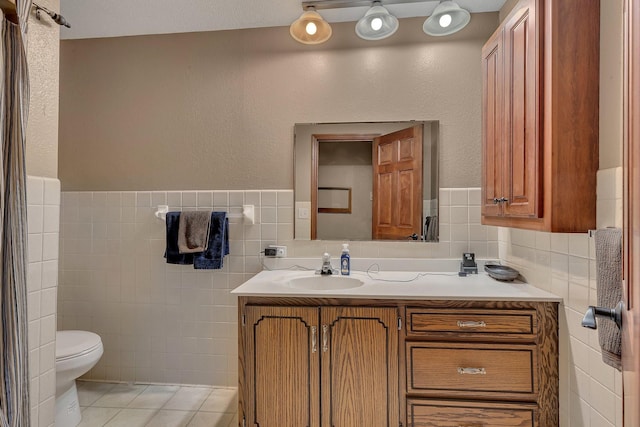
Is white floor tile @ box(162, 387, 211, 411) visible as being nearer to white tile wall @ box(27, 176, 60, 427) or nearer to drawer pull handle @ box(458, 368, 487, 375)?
white tile wall @ box(27, 176, 60, 427)

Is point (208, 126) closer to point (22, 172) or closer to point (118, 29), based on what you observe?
point (118, 29)

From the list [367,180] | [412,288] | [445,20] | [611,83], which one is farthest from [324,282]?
[445,20]

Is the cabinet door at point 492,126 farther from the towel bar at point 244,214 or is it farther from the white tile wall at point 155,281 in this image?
the towel bar at point 244,214

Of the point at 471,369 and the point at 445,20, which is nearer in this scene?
the point at 471,369

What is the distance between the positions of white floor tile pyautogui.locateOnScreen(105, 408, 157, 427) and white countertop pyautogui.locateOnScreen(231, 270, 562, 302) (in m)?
1.03

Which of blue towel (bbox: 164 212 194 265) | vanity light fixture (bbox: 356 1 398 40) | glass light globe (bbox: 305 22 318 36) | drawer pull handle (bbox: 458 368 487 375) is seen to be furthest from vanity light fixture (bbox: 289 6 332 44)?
drawer pull handle (bbox: 458 368 487 375)

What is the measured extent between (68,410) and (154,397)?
17.8 inches

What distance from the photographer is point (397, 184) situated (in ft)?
6.71

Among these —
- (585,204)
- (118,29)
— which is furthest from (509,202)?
(118,29)

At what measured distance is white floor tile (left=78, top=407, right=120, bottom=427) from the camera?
6.04 feet

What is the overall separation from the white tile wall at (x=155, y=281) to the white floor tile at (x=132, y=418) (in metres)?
0.28

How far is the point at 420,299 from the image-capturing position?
1477 millimetres

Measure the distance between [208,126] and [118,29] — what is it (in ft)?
2.88

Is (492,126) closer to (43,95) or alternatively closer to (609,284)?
(609,284)
